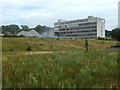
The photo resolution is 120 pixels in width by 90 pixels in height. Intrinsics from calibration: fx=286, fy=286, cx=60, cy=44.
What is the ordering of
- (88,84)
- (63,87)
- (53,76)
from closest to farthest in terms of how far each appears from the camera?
(63,87) → (88,84) → (53,76)

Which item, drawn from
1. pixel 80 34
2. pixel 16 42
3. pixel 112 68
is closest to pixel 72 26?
pixel 80 34

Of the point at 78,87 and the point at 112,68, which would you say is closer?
the point at 78,87

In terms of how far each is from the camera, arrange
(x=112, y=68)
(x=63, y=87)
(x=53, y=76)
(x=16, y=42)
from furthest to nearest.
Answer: (x=16, y=42), (x=112, y=68), (x=53, y=76), (x=63, y=87)

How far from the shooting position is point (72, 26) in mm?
134625

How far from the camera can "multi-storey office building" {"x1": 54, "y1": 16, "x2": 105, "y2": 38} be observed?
123181 mm

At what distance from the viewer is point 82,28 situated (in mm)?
132000

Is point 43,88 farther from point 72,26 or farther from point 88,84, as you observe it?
point 72,26

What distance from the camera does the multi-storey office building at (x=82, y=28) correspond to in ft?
404

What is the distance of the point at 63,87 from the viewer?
5.44 meters

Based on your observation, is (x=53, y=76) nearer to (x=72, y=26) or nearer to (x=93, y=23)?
(x=93, y=23)

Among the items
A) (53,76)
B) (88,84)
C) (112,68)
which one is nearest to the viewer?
(88,84)

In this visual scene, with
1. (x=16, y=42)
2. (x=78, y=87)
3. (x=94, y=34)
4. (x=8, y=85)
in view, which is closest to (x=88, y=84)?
(x=78, y=87)

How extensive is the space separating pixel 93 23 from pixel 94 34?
4.96m

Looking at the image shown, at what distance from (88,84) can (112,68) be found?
162cm
